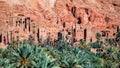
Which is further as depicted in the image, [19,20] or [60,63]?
[19,20]

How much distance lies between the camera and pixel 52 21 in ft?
600

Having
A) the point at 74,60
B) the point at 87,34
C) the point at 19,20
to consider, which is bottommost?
the point at 87,34

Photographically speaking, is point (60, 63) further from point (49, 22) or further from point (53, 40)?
point (49, 22)

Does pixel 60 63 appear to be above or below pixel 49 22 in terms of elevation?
above

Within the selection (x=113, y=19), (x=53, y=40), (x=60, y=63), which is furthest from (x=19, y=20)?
(x=60, y=63)

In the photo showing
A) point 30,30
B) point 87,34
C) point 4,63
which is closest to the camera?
point 4,63

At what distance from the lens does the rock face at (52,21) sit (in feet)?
518

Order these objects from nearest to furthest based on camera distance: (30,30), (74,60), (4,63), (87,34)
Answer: (4,63)
(74,60)
(30,30)
(87,34)

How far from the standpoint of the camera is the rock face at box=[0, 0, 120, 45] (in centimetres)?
15775

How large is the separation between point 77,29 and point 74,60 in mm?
108561

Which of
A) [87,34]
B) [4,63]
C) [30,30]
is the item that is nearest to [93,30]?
[87,34]

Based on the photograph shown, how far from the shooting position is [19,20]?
163 m

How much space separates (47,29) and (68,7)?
1264 inches

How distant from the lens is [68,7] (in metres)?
196
